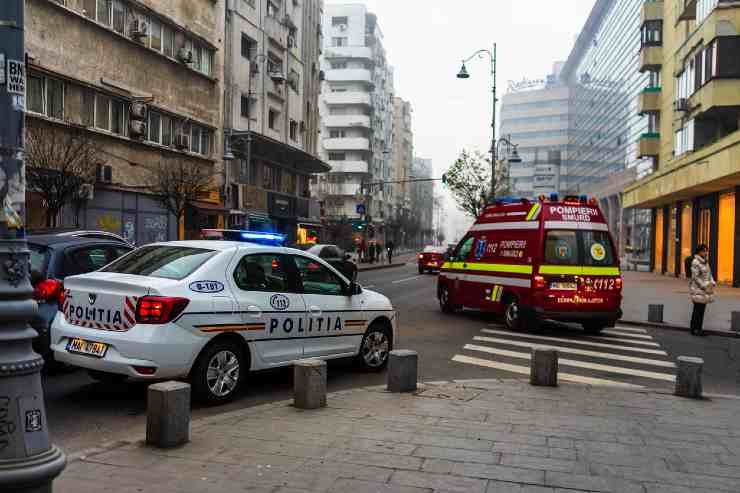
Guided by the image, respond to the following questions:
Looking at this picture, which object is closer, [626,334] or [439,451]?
[439,451]

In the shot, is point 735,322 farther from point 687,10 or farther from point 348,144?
point 348,144

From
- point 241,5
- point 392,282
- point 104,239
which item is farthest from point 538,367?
point 241,5

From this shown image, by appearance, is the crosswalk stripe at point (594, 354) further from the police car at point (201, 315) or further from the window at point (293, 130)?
the window at point (293, 130)

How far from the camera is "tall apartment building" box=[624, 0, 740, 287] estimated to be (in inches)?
1164

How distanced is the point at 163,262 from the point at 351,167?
83.4 metres

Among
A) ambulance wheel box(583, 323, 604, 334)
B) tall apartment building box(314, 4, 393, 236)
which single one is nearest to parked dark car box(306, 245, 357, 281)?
ambulance wheel box(583, 323, 604, 334)

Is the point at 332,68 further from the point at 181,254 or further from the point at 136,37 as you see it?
the point at 181,254

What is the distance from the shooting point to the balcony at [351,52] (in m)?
92.8

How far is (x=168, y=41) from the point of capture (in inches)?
1149

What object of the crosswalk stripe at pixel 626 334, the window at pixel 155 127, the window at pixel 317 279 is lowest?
the crosswalk stripe at pixel 626 334

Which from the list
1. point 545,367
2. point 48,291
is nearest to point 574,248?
point 545,367

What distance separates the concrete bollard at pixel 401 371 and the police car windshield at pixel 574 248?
20.9 ft

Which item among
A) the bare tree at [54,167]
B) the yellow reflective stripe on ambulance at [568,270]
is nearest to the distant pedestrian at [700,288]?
the yellow reflective stripe on ambulance at [568,270]

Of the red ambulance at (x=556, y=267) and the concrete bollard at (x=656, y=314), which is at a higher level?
the red ambulance at (x=556, y=267)
